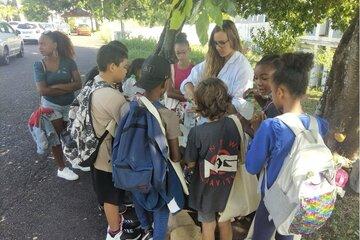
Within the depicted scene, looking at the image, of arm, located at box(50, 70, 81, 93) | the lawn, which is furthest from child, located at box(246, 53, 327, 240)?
arm, located at box(50, 70, 81, 93)

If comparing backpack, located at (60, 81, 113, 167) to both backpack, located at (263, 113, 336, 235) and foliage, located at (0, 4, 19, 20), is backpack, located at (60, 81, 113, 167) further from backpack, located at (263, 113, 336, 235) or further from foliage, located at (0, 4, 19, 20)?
foliage, located at (0, 4, 19, 20)

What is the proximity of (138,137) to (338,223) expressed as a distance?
2.09 meters

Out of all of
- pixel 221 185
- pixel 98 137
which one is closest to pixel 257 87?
pixel 221 185

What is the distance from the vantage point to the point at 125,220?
126 inches

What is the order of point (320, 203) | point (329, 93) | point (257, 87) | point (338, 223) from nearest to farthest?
point (320, 203) → point (257, 87) → point (338, 223) → point (329, 93)

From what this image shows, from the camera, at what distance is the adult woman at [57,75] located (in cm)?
372

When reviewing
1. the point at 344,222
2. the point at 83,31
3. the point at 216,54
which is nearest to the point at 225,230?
the point at 344,222

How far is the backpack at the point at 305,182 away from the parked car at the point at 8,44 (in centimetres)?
1392

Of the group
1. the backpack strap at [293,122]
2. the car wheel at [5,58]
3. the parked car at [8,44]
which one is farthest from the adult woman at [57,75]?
the car wheel at [5,58]

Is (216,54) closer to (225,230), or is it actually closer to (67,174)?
(225,230)

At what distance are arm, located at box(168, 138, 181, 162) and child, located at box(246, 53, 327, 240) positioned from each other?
0.57m

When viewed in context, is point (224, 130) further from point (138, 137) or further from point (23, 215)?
point (23, 215)

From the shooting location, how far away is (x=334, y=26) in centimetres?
487

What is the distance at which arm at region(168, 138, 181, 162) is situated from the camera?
2459 mm
